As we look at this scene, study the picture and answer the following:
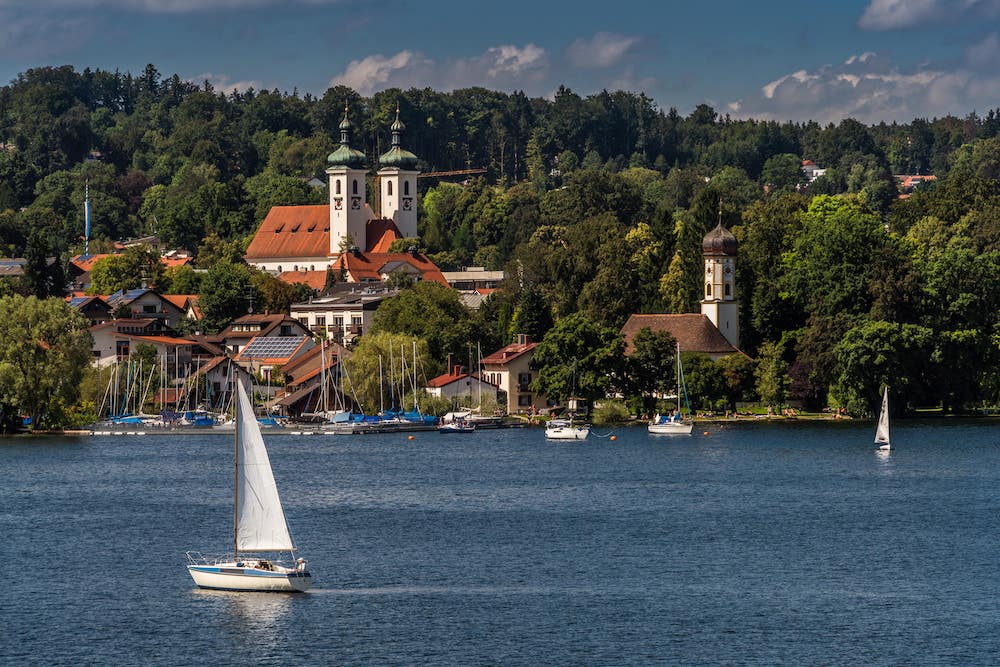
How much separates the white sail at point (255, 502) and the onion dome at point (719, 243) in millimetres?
72264

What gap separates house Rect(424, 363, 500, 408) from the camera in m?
111

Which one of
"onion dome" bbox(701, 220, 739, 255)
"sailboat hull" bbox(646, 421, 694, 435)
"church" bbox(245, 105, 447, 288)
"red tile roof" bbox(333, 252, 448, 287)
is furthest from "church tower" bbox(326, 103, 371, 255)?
"sailboat hull" bbox(646, 421, 694, 435)

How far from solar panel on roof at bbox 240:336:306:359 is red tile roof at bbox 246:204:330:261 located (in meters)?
41.6

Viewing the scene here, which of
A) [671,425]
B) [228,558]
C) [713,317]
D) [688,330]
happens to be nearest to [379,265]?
[713,317]

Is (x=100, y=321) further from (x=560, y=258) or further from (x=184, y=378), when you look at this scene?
(x=560, y=258)

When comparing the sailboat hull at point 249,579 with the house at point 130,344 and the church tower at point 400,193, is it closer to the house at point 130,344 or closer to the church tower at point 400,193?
the house at point 130,344

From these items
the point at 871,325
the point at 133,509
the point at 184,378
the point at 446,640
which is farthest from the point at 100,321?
the point at 446,640

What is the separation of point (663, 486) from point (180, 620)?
31.8 m

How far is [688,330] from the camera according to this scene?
368 feet

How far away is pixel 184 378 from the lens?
12256 centimetres

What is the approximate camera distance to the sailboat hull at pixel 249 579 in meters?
44.9

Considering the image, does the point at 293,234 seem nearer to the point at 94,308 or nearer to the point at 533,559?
the point at 94,308

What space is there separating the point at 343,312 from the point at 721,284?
34.3 meters

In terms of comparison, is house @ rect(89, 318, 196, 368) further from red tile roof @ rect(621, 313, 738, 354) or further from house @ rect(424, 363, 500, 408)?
red tile roof @ rect(621, 313, 738, 354)
